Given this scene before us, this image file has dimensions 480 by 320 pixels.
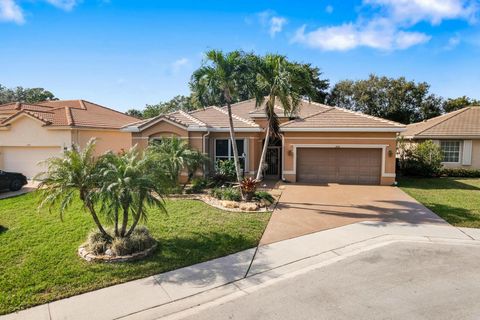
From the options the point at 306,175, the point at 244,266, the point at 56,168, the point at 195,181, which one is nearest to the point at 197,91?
the point at 195,181

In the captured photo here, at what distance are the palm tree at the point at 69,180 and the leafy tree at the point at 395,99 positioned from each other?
3957 centimetres

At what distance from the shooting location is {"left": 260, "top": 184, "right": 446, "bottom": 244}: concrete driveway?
9.81m

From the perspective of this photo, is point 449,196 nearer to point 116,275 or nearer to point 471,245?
point 471,245

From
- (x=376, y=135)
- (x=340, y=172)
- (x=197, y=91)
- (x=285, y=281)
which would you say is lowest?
(x=285, y=281)

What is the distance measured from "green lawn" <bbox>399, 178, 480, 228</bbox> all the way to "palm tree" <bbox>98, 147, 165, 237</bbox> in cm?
994

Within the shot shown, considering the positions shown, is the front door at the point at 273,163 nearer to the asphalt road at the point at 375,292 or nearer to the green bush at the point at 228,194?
the green bush at the point at 228,194

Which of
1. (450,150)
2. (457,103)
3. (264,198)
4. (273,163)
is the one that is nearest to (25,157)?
(273,163)

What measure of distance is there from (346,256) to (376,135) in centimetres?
1205

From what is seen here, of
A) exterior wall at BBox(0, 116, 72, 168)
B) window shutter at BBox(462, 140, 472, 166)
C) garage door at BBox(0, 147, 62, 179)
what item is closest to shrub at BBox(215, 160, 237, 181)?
exterior wall at BBox(0, 116, 72, 168)

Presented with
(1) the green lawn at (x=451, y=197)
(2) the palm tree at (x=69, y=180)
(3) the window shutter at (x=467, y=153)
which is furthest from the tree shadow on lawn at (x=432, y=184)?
(2) the palm tree at (x=69, y=180)

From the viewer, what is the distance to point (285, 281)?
6285 millimetres

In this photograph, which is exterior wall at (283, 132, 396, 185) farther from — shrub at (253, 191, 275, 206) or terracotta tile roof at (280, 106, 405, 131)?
shrub at (253, 191, 275, 206)

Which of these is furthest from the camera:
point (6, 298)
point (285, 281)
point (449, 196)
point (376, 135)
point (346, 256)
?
point (376, 135)

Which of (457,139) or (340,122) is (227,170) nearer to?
(340,122)
